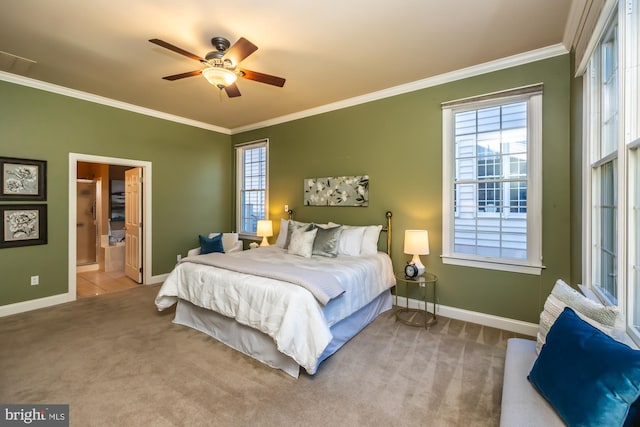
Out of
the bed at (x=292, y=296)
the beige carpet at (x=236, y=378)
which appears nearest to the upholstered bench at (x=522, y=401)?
the beige carpet at (x=236, y=378)

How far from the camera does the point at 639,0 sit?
144 cm

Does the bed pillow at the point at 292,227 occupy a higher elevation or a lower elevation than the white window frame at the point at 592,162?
lower

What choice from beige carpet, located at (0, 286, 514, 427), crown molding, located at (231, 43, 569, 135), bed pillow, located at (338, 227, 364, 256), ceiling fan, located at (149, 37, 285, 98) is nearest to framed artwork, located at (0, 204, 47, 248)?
beige carpet, located at (0, 286, 514, 427)

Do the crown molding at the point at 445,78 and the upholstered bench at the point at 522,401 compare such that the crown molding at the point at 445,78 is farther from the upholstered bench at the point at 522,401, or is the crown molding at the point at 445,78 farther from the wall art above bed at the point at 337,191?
the upholstered bench at the point at 522,401

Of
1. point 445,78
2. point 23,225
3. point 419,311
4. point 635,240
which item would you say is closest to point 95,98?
point 23,225

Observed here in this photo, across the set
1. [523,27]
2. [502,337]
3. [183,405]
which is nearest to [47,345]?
[183,405]

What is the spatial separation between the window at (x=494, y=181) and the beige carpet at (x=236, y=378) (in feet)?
2.79

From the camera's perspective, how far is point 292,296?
228cm

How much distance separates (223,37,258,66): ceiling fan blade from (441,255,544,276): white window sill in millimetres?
2943

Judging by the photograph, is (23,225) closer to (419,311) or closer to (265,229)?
(265,229)

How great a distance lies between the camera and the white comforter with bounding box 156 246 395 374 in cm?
221

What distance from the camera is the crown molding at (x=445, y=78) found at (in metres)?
2.87

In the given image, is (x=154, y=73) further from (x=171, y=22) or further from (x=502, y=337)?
(x=502, y=337)

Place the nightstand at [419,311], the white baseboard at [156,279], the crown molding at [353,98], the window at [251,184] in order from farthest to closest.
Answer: the window at [251,184] → the white baseboard at [156,279] → the nightstand at [419,311] → the crown molding at [353,98]
